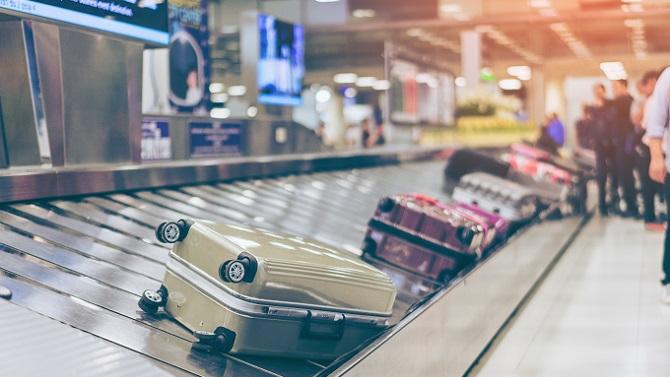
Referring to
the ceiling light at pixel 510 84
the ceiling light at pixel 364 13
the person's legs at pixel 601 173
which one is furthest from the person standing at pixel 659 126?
the ceiling light at pixel 510 84

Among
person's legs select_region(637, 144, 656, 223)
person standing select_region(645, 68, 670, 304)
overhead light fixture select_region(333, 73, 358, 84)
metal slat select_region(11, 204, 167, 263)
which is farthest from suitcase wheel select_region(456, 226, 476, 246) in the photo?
overhead light fixture select_region(333, 73, 358, 84)

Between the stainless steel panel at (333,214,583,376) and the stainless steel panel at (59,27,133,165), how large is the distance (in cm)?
210

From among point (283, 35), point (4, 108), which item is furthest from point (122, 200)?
point (283, 35)

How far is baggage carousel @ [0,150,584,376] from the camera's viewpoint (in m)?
2.25

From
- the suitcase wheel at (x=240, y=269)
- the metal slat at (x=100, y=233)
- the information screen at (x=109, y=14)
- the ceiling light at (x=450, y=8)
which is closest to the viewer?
the suitcase wheel at (x=240, y=269)

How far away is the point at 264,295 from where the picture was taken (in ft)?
8.05

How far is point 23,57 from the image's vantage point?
4.10m

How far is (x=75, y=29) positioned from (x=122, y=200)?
0.90 metres

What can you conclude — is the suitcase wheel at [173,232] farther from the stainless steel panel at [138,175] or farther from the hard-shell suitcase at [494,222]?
the hard-shell suitcase at [494,222]

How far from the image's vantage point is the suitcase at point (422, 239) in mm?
4199

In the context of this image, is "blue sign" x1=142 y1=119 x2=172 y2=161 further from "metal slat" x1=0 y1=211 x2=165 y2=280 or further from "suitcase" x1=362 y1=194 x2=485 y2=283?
"metal slat" x1=0 y1=211 x2=165 y2=280

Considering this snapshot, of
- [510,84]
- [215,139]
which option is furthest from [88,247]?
[510,84]

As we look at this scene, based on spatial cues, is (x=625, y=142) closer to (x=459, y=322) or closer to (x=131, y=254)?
(x=459, y=322)

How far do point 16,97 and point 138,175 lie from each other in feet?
2.28
